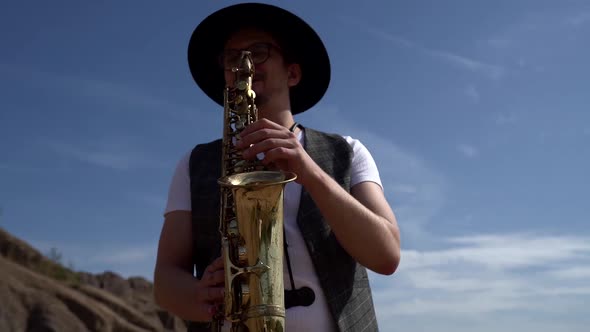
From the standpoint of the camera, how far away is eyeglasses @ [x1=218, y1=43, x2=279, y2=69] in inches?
143

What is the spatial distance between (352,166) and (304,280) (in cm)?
73

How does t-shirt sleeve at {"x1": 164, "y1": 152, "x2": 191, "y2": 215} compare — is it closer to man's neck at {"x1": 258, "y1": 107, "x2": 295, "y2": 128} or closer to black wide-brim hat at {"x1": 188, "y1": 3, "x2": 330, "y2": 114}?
man's neck at {"x1": 258, "y1": 107, "x2": 295, "y2": 128}

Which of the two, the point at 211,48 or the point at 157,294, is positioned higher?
the point at 211,48

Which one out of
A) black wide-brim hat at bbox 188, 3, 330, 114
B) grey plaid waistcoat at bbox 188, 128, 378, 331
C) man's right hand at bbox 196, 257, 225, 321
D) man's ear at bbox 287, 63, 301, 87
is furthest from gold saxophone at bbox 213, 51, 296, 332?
black wide-brim hat at bbox 188, 3, 330, 114

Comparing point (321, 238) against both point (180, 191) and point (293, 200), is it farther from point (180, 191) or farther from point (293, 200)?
point (180, 191)

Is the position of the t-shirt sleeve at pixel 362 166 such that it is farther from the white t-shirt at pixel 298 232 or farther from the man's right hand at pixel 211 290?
the man's right hand at pixel 211 290

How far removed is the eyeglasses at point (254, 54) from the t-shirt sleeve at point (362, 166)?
0.66 m

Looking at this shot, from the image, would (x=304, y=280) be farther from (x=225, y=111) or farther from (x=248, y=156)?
(x=225, y=111)

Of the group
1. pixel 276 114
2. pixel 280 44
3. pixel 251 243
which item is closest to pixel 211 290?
pixel 251 243

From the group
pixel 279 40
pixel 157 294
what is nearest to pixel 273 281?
pixel 157 294

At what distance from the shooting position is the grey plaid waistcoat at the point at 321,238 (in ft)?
10.8

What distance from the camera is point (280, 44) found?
3822mm

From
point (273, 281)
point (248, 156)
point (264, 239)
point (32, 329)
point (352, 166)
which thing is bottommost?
point (273, 281)

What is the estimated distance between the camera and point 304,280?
325 cm
